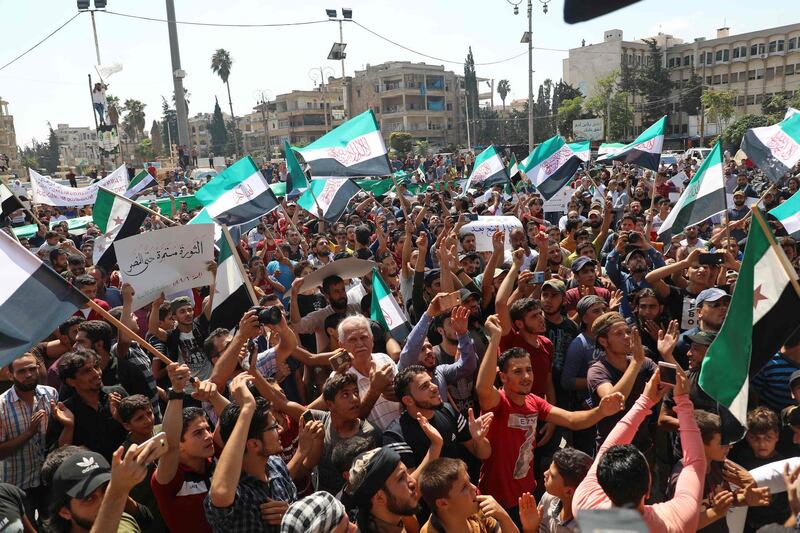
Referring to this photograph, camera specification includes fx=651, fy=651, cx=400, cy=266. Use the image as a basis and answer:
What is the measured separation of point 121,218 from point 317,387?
4.42 metres

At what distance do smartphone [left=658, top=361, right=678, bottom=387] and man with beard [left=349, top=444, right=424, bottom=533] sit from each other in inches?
51.8

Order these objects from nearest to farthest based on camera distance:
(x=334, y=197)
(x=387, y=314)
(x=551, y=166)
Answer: (x=387, y=314) < (x=334, y=197) < (x=551, y=166)

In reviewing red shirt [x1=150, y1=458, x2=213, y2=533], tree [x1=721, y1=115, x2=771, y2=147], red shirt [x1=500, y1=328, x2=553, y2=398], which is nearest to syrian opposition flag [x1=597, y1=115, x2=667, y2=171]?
red shirt [x1=500, y1=328, x2=553, y2=398]

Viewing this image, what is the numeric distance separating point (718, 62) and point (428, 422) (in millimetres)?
97405

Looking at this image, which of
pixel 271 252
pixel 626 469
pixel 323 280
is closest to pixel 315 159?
pixel 271 252

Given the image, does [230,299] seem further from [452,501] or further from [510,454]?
[452,501]

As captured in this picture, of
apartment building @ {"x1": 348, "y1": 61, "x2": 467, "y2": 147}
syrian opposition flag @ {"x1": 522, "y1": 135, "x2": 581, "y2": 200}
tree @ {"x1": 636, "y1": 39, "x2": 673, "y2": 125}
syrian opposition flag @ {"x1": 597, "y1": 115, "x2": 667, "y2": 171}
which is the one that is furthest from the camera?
apartment building @ {"x1": 348, "y1": 61, "x2": 467, "y2": 147}

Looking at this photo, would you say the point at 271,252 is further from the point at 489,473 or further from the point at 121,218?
the point at 489,473

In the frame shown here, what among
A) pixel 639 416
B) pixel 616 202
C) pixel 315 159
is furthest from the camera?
pixel 616 202

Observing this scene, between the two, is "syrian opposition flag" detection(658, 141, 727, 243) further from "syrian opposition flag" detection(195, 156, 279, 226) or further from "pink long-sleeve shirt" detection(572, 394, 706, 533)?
"syrian opposition flag" detection(195, 156, 279, 226)

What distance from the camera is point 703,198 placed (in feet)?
23.5

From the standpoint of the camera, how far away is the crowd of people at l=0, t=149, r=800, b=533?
111 inches

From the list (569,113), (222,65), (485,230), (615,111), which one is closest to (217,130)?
(222,65)

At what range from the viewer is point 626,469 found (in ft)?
8.28
